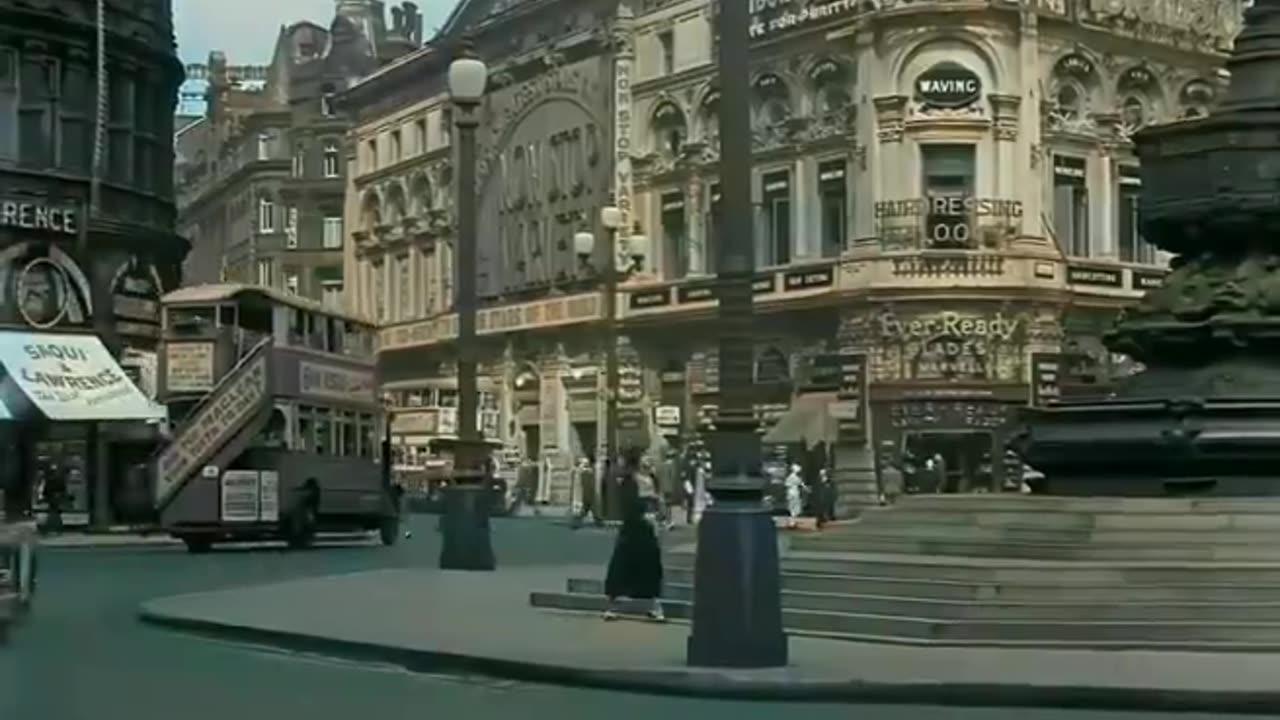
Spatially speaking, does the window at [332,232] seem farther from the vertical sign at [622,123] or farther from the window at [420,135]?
the vertical sign at [622,123]

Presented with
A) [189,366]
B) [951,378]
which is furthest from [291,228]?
[189,366]

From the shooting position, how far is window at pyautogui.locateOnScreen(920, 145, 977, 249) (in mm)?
57656

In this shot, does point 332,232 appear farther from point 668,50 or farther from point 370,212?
point 668,50

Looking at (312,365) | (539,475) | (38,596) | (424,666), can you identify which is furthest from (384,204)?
(424,666)

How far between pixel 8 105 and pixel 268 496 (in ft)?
40.1

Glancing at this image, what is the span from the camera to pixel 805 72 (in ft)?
201

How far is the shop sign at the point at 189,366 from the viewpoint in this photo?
40.5 metres

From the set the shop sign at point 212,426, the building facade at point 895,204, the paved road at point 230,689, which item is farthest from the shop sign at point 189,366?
the building facade at point 895,204

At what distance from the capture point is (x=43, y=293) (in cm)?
4866

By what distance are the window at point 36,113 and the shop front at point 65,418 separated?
372 cm

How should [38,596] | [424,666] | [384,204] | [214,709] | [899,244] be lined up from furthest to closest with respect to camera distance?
1. [384,204]
2. [899,244]
3. [38,596]
4. [424,666]
5. [214,709]

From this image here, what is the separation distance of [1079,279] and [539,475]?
67.7 ft

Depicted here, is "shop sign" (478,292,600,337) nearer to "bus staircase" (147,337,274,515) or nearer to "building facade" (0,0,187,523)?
"building facade" (0,0,187,523)

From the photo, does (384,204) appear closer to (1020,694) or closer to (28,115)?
(28,115)
